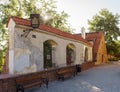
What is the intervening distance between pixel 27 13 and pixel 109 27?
823 inches

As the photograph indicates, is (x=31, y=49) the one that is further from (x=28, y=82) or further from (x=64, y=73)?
(x=64, y=73)

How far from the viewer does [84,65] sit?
22.3m

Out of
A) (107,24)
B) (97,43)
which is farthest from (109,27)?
(97,43)

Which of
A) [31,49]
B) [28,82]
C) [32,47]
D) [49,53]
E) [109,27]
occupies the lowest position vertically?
[28,82]

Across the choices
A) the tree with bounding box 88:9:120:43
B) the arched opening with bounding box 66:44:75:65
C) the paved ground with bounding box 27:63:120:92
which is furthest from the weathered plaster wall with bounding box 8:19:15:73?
the tree with bounding box 88:9:120:43

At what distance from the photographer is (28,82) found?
1070 centimetres

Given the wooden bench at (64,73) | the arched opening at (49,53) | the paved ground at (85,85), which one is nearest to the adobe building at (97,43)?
the wooden bench at (64,73)

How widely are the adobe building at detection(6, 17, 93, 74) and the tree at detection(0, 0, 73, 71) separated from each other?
8.32 meters

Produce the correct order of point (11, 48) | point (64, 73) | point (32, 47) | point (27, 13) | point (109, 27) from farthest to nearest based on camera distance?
point (109, 27) → point (27, 13) → point (64, 73) → point (32, 47) → point (11, 48)

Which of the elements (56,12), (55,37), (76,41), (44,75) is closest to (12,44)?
(44,75)

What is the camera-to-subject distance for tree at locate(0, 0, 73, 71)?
85.4ft

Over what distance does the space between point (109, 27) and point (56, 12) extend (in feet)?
51.0

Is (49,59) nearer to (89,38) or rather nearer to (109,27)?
(89,38)

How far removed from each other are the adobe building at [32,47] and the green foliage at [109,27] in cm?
2898
